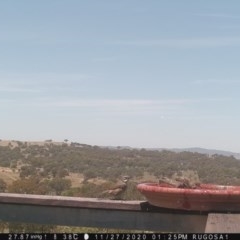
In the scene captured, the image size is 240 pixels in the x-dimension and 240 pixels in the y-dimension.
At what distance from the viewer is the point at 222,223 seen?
492 centimetres

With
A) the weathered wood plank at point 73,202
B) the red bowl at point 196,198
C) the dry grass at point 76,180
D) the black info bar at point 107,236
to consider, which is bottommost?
the dry grass at point 76,180

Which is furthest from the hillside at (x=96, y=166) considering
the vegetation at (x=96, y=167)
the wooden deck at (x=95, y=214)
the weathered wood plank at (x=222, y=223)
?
the weathered wood plank at (x=222, y=223)

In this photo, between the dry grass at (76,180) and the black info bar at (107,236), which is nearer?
the black info bar at (107,236)

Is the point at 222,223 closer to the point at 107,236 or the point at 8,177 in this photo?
the point at 107,236

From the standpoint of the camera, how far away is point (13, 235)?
464cm

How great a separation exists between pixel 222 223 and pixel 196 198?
364 millimetres

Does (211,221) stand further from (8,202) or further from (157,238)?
(8,202)

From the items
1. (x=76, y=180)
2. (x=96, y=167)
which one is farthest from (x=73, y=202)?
(x=96, y=167)

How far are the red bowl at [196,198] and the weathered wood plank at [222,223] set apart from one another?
0.49ft

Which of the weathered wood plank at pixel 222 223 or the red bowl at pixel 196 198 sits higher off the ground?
the red bowl at pixel 196 198

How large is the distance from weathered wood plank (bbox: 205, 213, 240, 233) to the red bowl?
0.15 metres

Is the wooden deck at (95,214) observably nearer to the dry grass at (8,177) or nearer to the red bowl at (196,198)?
the red bowl at (196,198)

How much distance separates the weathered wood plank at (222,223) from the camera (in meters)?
4.88

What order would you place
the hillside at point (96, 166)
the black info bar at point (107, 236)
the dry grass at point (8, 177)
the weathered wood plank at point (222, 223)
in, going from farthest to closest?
the hillside at point (96, 166), the dry grass at point (8, 177), the weathered wood plank at point (222, 223), the black info bar at point (107, 236)
